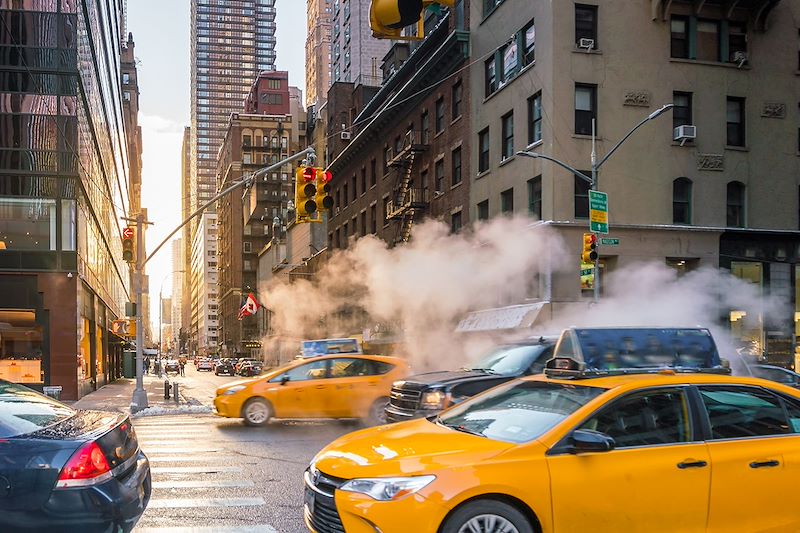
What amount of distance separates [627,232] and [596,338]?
19.5 m

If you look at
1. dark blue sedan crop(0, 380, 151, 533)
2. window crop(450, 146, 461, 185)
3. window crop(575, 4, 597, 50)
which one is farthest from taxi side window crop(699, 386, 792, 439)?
window crop(450, 146, 461, 185)

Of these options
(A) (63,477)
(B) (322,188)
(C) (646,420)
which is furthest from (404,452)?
(B) (322,188)

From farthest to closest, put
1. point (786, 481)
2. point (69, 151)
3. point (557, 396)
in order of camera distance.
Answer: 1. point (69, 151)
2. point (557, 396)
3. point (786, 481)

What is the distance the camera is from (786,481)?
5500mm

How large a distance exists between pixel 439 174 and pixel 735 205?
Result: 1355 cm

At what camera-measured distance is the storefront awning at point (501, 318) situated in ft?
85.9

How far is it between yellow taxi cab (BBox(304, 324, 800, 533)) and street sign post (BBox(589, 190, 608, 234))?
15.7 m

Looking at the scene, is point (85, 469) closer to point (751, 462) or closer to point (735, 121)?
point (751, 462)

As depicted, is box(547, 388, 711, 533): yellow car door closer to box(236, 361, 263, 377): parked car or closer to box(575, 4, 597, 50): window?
box(575, 4, 597, 50): window

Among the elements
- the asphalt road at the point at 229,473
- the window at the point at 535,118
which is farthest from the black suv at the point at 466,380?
the window at the point at 535,118

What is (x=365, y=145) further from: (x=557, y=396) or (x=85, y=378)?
(x=557, y=396)

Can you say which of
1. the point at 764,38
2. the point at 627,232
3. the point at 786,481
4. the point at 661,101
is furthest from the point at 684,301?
the point at 786,481

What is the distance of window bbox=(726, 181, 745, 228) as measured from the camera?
92.8ft

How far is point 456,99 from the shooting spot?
35.0 m
